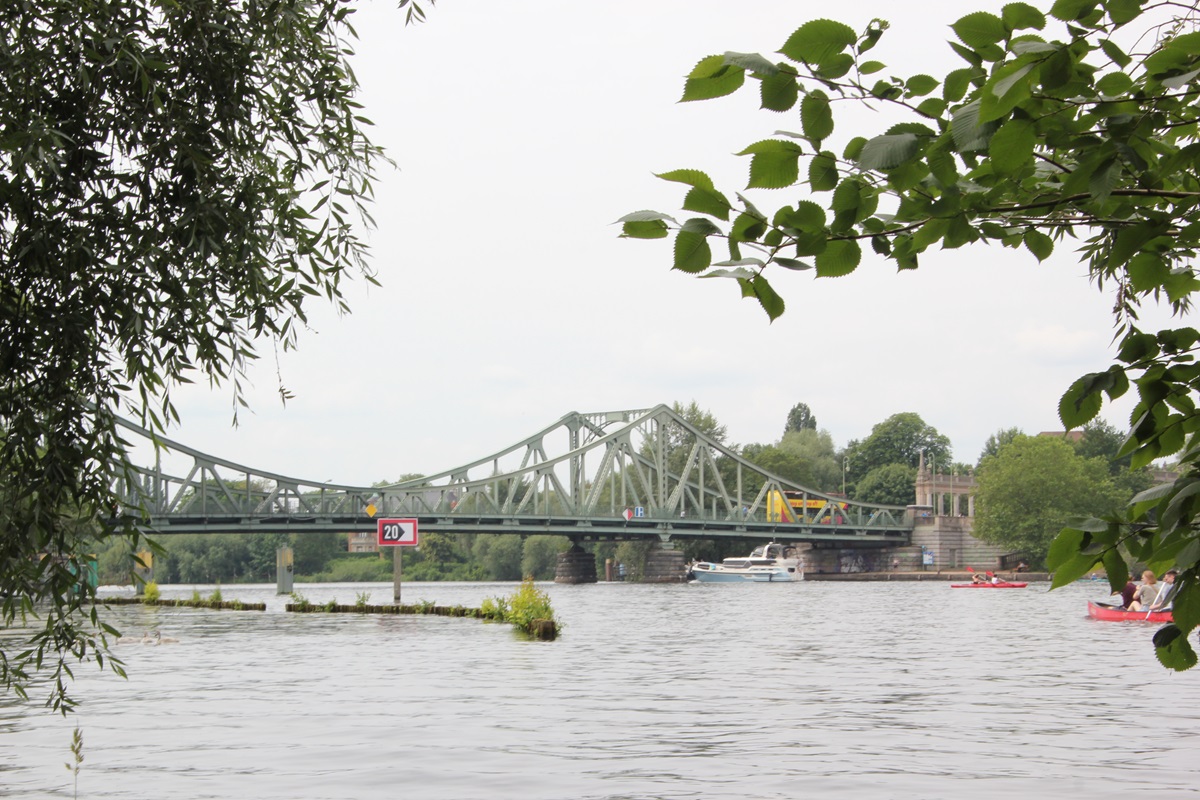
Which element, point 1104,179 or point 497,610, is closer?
point 1104,179

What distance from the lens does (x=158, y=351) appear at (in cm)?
822

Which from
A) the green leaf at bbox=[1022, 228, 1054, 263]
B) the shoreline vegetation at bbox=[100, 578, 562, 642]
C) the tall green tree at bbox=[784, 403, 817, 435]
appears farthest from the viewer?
the tall green tree at bbox=[784, 403, 817, 435]

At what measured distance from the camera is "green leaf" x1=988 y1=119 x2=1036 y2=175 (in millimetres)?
3111

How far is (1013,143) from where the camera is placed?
123 inches

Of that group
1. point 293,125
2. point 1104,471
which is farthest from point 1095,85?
point 1104,471

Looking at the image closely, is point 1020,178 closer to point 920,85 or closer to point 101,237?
point 920,85

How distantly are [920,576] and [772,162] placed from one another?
11889cm

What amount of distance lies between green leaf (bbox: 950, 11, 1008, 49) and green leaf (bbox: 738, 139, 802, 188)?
486 mm

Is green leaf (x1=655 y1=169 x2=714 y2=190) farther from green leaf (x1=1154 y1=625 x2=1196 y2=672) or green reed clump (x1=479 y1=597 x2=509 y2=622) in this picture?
green reed clump (x1=479 y1=597 x2=509 y2=622)

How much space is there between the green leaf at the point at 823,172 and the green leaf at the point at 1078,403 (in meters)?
1.10

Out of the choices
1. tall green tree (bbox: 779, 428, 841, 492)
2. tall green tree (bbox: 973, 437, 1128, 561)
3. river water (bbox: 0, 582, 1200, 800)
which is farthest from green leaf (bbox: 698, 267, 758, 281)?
tall green tree (bbox: 779, 428, 841, 492)

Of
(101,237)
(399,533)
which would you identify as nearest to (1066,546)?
(101,237)

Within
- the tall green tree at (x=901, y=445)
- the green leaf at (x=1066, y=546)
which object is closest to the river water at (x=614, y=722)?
the green leaf at (x=1066, y=546)

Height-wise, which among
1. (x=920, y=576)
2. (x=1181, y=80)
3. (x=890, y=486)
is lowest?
(x=920, y=576)
